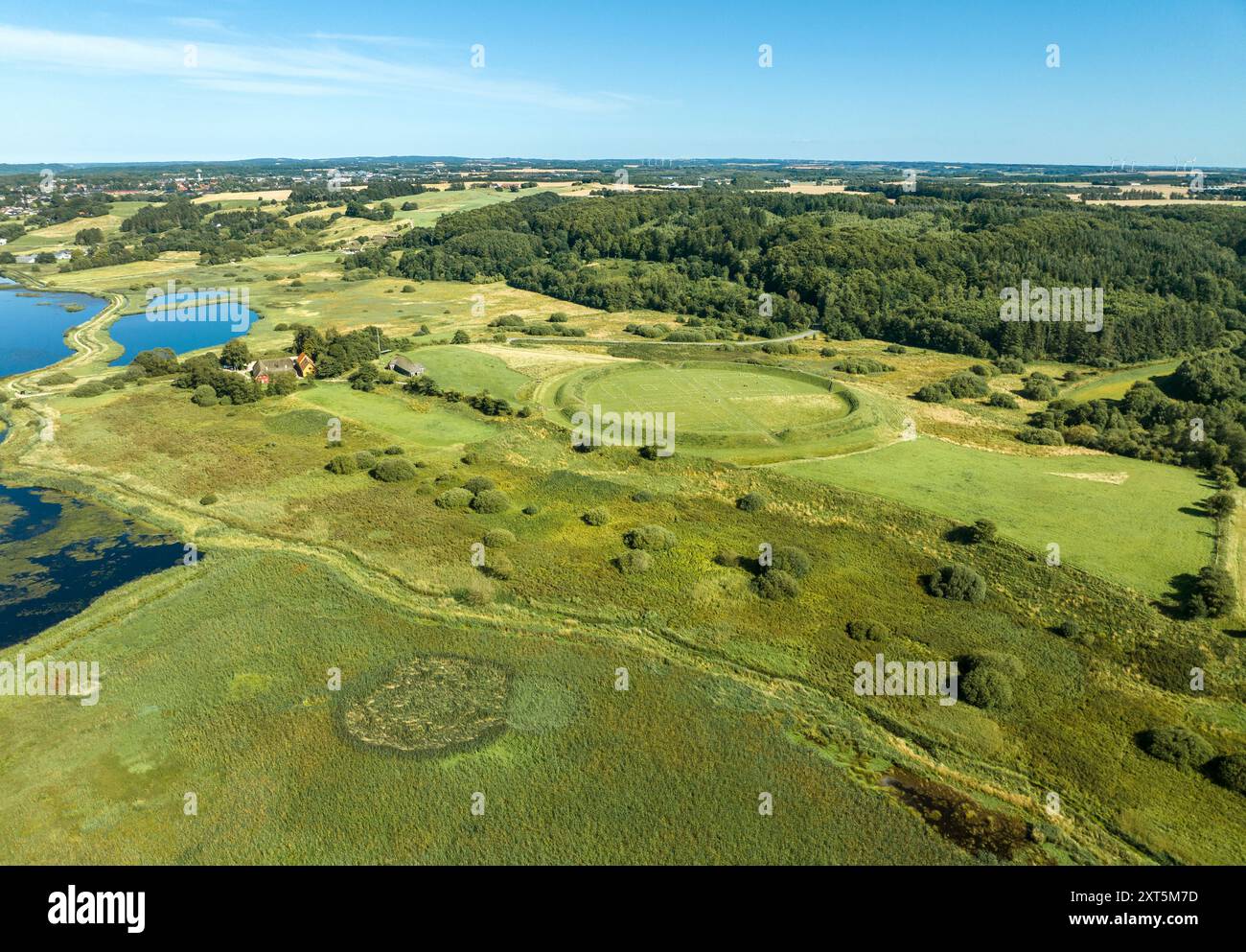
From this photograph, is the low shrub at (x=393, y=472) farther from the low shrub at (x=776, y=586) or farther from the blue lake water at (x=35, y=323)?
the blue lake water at (x=35, y=323)

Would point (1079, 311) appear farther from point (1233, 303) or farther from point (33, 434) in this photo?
point (33, 434)

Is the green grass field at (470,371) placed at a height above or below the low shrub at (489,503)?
above

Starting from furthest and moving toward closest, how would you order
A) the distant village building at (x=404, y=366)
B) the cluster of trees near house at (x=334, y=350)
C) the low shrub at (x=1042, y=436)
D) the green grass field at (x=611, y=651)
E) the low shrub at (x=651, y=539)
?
the distant village building at (x=404, y=366), the cluster of trees near house at (x=334, y=350), the low shrub at (x=1042, y=436), the low shrub at (x=651, y=539), the green grass field at (x=611, y=651)

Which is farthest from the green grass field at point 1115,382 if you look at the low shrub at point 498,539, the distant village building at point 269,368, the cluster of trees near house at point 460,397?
the distant village building at point 269,368

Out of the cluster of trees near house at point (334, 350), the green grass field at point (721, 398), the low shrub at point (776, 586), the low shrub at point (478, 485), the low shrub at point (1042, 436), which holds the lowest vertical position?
the low shrub at point (776, 586)

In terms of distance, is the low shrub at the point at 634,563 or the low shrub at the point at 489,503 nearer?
the low shrub at the point at 634,563
